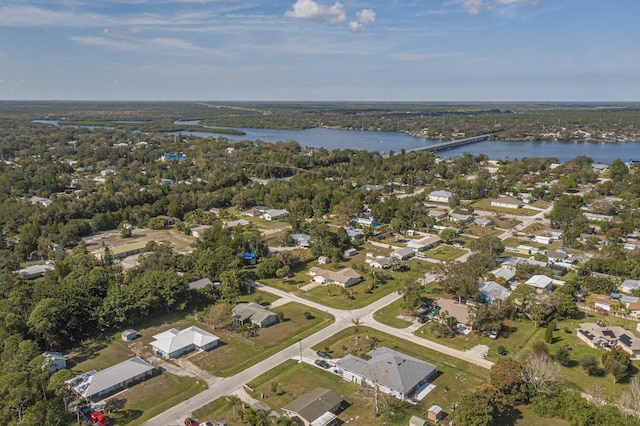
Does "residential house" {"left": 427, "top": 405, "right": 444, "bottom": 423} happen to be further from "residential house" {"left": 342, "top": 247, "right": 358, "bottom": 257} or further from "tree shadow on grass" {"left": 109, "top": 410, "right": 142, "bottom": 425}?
"residential house" {"left": 342, "top": 247, "right": 358, "bottom": 257}

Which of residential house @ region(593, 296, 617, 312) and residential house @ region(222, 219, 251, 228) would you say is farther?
residential house @ region(222, 219, 251, 228)

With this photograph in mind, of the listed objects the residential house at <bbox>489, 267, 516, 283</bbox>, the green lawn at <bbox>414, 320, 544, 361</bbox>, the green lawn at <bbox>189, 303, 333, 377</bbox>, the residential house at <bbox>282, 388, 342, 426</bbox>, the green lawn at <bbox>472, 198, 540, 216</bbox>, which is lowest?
the green lawn at <bbox>189, 303, 333, 377</bbox>

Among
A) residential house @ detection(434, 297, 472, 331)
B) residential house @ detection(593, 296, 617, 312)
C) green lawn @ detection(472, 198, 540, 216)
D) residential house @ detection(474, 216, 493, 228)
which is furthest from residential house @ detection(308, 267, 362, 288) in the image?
green lawn @ detection(472, 198, 540, 216)

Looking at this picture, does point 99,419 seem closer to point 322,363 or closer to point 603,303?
point 322,363

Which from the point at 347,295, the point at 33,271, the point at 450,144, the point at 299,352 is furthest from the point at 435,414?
the point at 450,144

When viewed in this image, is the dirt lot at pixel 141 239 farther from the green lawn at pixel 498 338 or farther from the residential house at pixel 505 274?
the residential house at pixel 505 274

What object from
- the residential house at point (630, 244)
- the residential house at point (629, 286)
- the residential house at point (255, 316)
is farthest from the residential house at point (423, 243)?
the residential house at point (255, 316)

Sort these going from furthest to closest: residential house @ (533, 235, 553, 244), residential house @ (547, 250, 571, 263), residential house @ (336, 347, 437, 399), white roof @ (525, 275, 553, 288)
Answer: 1. residential house @ (533, 235, 553, 244)
2. residential house @ (547, 250, 571, 263)
3. white roof @ (525, 275, 553, 288)
4. residential house @ (336, 347, 437, 399)
